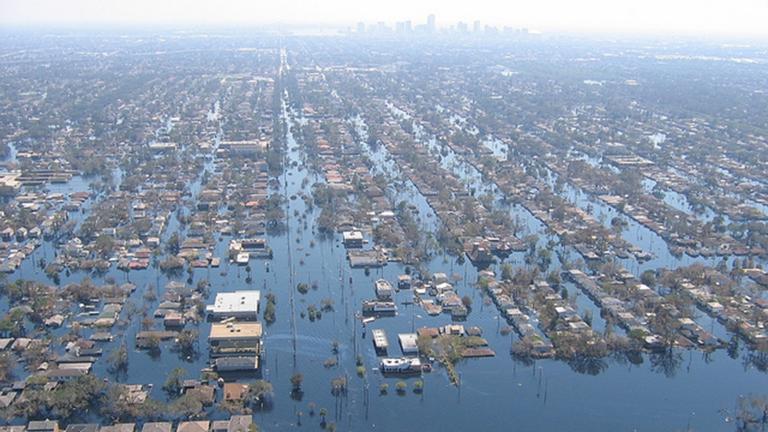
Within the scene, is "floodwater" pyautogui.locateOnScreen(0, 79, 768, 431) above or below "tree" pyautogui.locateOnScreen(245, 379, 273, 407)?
below

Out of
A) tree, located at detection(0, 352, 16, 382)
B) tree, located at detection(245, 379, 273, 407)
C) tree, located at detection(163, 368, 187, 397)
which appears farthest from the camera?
tree, located at detection(0, 352, 16, 382)

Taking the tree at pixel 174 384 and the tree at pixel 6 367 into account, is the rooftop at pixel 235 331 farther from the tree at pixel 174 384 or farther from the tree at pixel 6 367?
the tree at pixel 6 367

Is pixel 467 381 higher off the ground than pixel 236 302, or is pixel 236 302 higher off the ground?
pixel 236 302

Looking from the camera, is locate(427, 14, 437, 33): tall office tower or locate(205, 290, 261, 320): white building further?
locate(427, 14, 437, 33): tall office tower

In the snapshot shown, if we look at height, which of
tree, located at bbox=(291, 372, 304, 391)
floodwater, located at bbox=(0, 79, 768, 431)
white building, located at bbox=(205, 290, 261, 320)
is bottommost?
floodwater, located at bbox=(0, 79, 768, 431)

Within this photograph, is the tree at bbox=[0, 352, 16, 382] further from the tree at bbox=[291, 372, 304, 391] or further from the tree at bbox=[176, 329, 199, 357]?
the tree at bbox=[291, 372, 304, 391]

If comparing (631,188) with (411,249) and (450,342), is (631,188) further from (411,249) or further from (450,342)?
(450,342)

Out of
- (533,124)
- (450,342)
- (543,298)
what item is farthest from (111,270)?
(533,124)

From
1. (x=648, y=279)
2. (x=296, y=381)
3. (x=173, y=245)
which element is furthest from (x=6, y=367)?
(x=648, y=279)

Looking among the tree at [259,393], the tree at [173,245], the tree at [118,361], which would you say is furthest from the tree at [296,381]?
the tree at [173,245]

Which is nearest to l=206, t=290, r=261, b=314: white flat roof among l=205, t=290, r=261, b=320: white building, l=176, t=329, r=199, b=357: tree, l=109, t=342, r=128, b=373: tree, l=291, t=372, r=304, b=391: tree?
l=205, t=290, r=261, b=320: white building

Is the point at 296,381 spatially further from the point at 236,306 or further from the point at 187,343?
the point at 236,306
